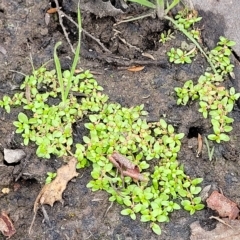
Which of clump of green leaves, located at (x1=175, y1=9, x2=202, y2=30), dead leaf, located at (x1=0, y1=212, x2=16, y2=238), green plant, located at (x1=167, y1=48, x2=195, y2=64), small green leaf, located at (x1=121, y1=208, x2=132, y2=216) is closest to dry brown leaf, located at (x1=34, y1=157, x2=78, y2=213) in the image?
dead leaf, located at (x1=0, y1=212, x2=16, y2=238)

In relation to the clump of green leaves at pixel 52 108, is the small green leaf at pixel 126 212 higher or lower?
lower

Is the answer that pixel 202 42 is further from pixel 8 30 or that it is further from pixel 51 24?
pixel 8 30

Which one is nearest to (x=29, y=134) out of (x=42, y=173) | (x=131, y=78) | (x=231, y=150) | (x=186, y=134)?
(x=42, y=173)

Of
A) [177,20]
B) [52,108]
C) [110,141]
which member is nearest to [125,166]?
[110,141]

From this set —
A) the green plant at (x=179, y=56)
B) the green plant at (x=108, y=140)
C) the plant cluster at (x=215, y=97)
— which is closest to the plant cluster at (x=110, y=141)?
the green plant at (x=108, y=140)

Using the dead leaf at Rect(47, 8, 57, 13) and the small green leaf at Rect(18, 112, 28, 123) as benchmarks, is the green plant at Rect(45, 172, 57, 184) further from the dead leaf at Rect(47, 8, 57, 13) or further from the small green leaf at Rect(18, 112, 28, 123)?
the dead leaf at Rect(47, 8, 57, 13)

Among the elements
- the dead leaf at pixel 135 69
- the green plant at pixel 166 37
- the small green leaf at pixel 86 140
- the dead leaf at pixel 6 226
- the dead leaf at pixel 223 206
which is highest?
the green plant at pixel 166 37

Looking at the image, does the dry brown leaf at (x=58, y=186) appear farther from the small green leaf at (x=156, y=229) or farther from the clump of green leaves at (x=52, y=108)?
the small green leaf at (x=156, y=229)

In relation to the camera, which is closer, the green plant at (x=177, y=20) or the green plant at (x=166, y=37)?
the green plant at (x=177, y=20)
